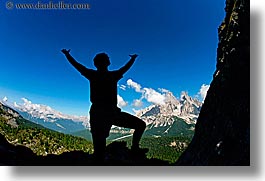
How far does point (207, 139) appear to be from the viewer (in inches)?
266

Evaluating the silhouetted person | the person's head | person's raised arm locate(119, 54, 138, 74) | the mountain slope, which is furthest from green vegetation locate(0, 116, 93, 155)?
person's raised arm locate(119, 54, 138, 74)

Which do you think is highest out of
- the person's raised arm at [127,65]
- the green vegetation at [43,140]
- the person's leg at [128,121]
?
the green vegetation at [43,140]

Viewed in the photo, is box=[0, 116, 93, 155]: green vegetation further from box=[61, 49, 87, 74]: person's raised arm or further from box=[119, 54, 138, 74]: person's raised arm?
box=[119, 54, 138, 74]: person's raised arm

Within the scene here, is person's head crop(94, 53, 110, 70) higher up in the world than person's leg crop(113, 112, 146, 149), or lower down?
higher up

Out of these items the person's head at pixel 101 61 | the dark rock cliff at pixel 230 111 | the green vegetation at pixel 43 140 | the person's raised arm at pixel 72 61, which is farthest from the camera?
the green vegetation at pixel 43 140

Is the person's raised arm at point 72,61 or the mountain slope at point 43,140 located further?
the mountain slope at point 43,140

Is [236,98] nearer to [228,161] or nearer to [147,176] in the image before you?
[228,161]

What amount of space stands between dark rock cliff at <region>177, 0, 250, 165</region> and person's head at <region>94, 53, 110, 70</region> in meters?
2.42

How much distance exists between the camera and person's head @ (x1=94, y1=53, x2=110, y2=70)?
209 inches

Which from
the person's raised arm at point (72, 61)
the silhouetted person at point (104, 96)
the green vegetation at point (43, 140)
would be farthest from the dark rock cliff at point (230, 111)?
the green vegetation at point (43, 140)

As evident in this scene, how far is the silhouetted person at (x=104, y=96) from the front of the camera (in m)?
5.22

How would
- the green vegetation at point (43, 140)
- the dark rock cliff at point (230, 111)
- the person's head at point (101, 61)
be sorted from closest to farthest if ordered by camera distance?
the person's head at point (101, 61)
the dark rock cliff at point (230, 111)
the green vegetation at point (43, 140)

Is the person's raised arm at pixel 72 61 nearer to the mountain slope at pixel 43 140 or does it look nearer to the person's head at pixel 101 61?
the person's head at pixel 101 61

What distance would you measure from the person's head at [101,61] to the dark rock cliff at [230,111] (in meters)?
2.42
